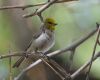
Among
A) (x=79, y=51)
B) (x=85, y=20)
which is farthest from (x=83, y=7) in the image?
(x=79, y=51)

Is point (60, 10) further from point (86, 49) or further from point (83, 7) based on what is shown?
point (86, 49)

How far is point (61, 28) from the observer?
134 centimetres

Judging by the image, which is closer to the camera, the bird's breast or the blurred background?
the blurred background

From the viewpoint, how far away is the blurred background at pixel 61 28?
120 centimetres

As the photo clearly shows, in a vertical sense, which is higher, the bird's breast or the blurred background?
the blurred background

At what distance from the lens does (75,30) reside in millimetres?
1272

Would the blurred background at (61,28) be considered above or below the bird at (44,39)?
above

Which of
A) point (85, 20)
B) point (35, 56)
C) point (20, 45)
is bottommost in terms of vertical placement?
point (20, 45)

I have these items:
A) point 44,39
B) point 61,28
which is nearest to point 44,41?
point 44,39

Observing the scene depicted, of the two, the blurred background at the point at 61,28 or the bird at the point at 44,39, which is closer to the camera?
the blurred background at the point at 61,28

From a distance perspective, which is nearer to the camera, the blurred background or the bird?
the blurred background

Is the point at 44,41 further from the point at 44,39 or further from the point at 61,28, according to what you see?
the point at 61,28

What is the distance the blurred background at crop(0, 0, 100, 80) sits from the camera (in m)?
1.20

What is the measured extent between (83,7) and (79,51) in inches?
7.2
